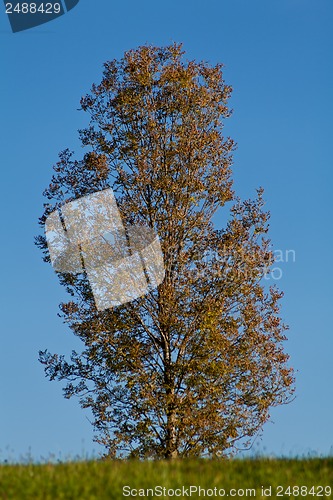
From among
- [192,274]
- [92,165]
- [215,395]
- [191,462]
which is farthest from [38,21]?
[191,462]

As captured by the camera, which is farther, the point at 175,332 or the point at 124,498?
the point at 175,332

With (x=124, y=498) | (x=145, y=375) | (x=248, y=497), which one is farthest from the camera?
(x=145, y=375)

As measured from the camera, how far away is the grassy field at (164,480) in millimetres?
9688

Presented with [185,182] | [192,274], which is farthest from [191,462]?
[185,182]

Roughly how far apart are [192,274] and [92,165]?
485 cm

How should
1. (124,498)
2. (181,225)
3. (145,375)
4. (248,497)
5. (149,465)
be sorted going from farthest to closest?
(181,225), (145,375), (149,465), (248,497), (124,498)

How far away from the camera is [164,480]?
1029cm

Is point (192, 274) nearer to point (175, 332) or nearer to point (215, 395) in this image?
point (175, 332)

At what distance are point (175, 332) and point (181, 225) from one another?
338 cm

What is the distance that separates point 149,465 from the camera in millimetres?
11578

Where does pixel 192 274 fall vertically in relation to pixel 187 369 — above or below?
above

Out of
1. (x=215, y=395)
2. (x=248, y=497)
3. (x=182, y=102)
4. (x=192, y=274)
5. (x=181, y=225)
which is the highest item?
(x=182, y=102)

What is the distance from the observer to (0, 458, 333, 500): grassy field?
31.8 feet

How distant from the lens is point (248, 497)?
33.1 feet
